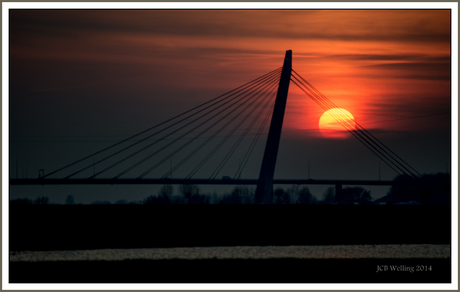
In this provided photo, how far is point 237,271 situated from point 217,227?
5.82m

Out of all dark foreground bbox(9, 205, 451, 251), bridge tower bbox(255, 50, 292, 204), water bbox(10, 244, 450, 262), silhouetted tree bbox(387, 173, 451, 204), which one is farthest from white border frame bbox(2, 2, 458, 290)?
bridge tower bbox(255, 50, 292, 204)

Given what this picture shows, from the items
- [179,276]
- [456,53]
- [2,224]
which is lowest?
[179,276]

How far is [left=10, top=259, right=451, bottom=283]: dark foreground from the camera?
815 centimetres

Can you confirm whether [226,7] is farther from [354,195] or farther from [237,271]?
[354,195]

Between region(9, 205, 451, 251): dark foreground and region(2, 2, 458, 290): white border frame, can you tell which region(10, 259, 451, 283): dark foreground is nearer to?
region(2, 2, 458, 290): white border frame

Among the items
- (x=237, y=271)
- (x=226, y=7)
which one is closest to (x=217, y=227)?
(x=237, y=271)

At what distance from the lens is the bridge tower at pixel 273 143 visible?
24.8 metres

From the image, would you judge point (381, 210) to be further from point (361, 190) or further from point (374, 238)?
point (361, 190)

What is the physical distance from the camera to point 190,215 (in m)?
15.2

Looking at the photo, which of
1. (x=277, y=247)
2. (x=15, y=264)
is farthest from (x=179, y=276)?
(x=277, y=247)

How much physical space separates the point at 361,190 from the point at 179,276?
35.6 metres

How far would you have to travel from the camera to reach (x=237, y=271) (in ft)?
29.1

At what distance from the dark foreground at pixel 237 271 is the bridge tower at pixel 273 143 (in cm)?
1541

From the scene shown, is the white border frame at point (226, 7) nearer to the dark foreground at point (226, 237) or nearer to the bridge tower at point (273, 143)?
the dark foreground at point (226, 237)
